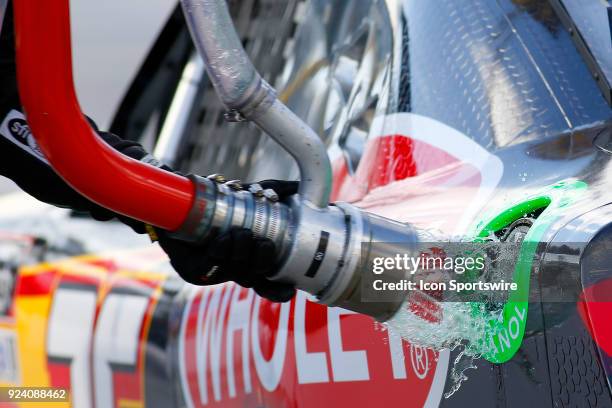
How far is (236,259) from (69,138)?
0.21 meters

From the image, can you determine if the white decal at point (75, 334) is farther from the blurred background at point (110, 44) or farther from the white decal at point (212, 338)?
the blurred background at point (110, 44)

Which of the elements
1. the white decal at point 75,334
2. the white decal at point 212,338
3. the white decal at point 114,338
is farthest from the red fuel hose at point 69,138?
the white decal at point 75,334

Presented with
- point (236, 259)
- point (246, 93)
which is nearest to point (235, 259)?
point (236, 259)

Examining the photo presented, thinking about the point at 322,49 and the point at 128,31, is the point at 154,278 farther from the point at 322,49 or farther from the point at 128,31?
the point at 128,31

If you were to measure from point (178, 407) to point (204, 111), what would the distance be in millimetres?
1323

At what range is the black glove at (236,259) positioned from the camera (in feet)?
3.72

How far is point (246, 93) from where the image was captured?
113cm

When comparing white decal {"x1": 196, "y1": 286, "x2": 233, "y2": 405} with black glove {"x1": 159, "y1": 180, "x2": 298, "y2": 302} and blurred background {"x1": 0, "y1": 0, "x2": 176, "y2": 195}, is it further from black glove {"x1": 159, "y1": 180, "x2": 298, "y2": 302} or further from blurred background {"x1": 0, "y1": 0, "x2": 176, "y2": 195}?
blurred background {"x1": 0, "y1": 0, "x2": 176, "y2": 195}

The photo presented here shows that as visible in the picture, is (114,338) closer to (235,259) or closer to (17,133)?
(17,133)

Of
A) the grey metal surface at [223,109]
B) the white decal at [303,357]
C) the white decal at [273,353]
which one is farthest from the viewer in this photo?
the grey metal surface at [223,109]

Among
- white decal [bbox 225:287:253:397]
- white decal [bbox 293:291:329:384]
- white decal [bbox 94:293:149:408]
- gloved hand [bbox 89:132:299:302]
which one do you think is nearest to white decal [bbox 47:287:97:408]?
white decal [bbox 94:293:149:408]

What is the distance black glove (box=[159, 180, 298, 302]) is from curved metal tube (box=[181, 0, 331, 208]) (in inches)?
2.0

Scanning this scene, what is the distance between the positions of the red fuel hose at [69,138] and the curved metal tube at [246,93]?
0.34 feet

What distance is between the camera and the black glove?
3.72ft
